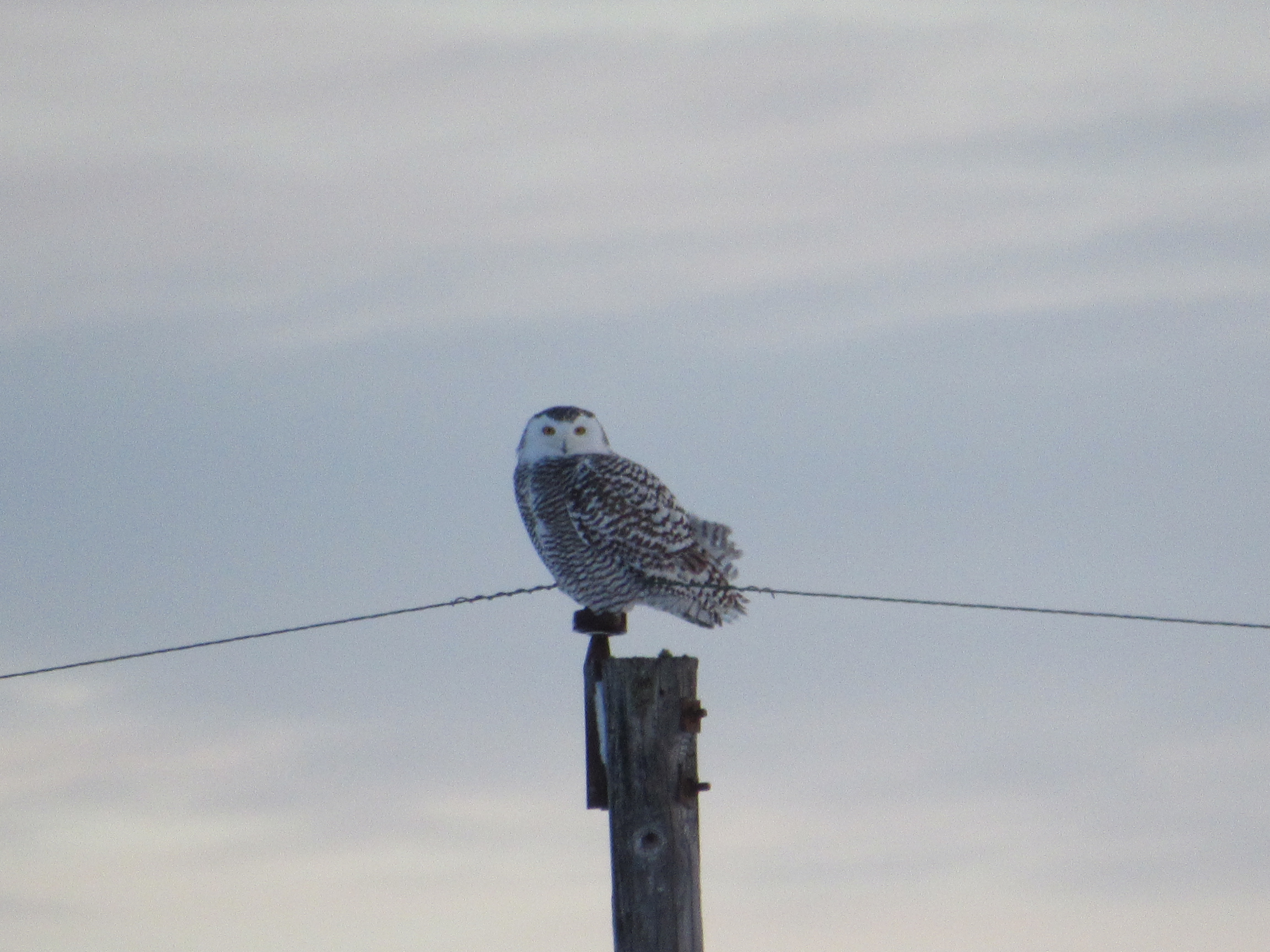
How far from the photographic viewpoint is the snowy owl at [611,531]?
10.5 metres

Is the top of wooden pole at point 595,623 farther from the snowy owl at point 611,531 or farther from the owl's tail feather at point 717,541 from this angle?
the owl's tail feather at point 717,541

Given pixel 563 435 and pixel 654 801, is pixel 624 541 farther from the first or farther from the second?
pixel 654 801

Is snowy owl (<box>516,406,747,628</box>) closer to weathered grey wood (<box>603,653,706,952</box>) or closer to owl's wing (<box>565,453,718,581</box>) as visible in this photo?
owl's wing (<box>565,453,718,581</box>)

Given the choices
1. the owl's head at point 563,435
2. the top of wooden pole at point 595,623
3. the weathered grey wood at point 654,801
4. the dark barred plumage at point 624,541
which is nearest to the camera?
the weathered grey wood at point 654,801

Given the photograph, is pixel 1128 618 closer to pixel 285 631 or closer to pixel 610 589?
pixel 610 589

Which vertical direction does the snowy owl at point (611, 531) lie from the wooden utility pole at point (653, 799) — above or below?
above

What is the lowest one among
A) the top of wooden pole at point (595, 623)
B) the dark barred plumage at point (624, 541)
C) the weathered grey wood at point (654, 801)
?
the weathered grey wood at point (654, 801)

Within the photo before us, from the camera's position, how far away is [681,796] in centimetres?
720

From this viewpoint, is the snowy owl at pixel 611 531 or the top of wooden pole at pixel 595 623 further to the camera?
the snowy owl at pixel 611 531

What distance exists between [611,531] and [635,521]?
17cm

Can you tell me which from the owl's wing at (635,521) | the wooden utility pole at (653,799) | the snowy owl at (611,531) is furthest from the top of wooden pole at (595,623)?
the owl's wing at (635,521)

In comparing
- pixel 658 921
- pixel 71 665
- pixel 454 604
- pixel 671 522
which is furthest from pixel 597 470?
pixel 658 921

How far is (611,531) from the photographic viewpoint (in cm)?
1048

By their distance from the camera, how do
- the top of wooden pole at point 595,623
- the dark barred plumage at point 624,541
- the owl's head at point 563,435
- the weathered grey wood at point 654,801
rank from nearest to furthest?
the weathered grey wood at point 654,801
the top of wooden pole at point 595,623
the dark barred plumage at point 624,541
the owl's head at point 563,435
